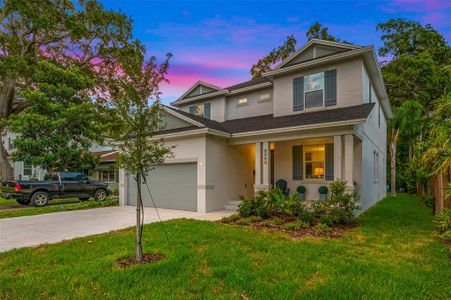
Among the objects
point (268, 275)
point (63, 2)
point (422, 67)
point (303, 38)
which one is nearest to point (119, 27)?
point (63, 2)

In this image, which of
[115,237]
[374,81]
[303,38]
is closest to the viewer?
[115,237]

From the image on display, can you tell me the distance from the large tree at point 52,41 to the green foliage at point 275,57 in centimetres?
1103

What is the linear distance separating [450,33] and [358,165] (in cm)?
1962

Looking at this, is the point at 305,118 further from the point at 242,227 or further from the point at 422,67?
the point at 422,67

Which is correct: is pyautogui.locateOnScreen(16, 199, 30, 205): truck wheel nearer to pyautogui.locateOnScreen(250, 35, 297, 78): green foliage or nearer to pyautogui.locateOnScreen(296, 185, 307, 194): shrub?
pyautogui.locateOnScreen(296, 185, 307, 194): shrub

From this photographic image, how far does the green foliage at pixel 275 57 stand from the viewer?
2397 centimetres

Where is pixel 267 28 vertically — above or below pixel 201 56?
above

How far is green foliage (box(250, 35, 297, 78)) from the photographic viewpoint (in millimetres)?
23969

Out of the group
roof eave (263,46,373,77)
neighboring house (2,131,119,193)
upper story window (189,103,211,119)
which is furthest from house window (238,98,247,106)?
neighboring house (2,131,119,193)

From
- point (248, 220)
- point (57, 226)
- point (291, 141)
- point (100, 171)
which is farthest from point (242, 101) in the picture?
point (100, 171)

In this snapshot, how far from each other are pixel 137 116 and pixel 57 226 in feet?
18.7

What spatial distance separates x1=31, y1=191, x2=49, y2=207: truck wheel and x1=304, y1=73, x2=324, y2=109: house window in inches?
528

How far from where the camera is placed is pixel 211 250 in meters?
5.25

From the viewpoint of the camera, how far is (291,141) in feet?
38.5
